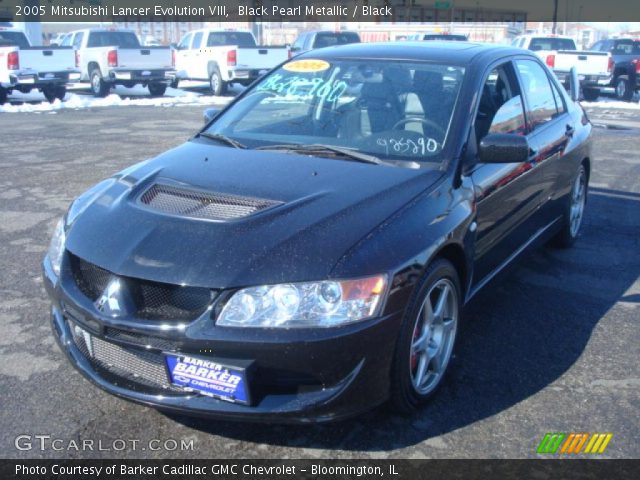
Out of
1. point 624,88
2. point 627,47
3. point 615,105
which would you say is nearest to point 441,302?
point 615,105

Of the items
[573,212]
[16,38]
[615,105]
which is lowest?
[615,105]

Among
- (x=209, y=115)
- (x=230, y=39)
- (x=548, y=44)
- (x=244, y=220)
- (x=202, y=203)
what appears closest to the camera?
(x=244, y=220)

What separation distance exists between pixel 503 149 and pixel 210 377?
1.94 meters

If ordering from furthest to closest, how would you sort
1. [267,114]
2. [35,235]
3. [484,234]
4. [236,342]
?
[35,235]
[267,114]
[484,234]
[236,342]

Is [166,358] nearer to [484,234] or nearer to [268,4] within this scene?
[484,234]

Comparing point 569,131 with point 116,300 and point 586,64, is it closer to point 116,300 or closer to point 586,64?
point 116,300

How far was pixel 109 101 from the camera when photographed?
1695 centimetres

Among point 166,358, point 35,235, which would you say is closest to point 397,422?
point 166,358

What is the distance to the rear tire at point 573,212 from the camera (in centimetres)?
559

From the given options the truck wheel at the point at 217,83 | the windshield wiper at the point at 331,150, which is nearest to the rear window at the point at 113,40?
the truck wheel at the point at 217,83

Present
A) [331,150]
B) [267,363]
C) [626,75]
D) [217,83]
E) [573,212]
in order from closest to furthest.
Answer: [267,363], [331,150], [573,212], [626,75], [217,83]

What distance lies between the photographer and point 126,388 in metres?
2.86

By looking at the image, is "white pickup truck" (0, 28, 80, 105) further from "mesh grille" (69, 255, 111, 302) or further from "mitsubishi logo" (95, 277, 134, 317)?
"mitsubishi logo" (95, 277, 134, 317)

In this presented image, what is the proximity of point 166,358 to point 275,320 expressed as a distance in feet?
1.50
